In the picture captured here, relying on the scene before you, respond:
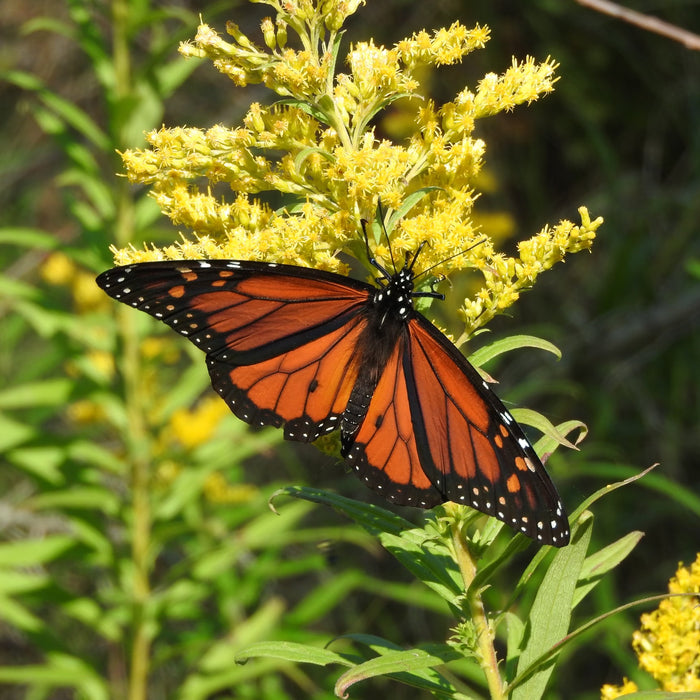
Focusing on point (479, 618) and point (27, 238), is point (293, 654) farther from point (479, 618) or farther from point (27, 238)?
point (27, 238)

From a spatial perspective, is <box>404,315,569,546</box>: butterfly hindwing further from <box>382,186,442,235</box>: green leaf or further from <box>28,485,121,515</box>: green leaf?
<box>28,485,121,515</box>: green leaf

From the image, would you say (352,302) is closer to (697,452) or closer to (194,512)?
(194,512)

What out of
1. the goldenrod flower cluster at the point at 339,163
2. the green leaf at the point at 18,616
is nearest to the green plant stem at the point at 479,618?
the goldenrod flower cluster at the point at 339,163

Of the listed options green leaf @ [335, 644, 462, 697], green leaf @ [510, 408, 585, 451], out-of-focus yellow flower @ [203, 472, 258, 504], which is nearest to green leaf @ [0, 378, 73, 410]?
out-of-focus yellow flower @ [203, 472, 258, 504]

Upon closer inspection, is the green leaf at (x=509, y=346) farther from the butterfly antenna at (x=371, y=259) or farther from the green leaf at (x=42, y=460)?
the green leaf at (x=42, y=460)

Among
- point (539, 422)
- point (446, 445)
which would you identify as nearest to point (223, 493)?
point (446, 445)

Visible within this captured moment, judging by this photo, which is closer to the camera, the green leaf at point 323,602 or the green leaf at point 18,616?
the green leaf at point 18,616

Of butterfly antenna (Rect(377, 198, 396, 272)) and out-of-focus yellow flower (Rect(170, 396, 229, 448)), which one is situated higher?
out-of-focus yellow flower (Rect(170, 396, 229, 448))
